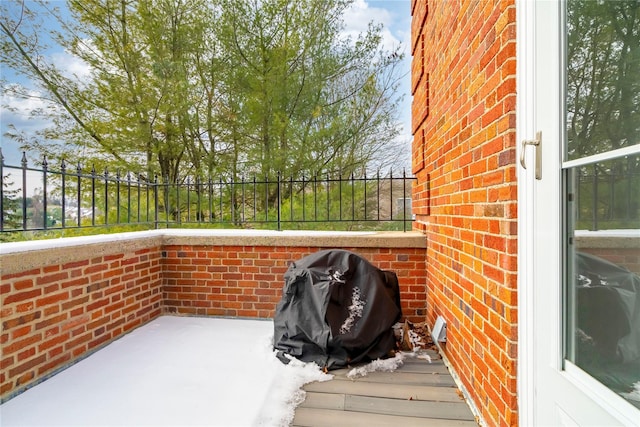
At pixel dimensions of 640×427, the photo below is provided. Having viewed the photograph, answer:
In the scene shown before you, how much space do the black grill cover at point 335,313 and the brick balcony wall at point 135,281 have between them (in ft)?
2.20

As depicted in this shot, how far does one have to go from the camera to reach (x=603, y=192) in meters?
0.92

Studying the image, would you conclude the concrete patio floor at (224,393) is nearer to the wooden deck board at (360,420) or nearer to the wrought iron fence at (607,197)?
the wooden deck board at (360,420)

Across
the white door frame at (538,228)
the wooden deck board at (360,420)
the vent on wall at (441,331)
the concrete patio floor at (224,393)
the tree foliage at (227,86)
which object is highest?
the tree foliage at (227,86)

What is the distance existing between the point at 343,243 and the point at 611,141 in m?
2.28

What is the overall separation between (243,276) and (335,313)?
1.32 meters

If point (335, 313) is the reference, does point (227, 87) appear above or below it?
above

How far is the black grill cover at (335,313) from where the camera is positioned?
219cm

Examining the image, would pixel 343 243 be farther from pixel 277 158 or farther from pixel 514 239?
pixel 277 158

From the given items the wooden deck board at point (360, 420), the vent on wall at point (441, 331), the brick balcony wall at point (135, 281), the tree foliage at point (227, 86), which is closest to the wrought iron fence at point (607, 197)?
the wooden deck board at point (360, 420)

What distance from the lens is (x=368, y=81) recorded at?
6449 mm

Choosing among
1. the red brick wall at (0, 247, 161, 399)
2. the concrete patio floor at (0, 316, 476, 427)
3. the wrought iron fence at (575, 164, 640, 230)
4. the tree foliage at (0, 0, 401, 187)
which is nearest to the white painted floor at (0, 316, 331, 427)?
the concrete patio floor at (0, 316, 476, 427)

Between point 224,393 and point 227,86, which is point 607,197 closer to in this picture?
point 224,393

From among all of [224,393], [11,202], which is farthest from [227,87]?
[224,393]

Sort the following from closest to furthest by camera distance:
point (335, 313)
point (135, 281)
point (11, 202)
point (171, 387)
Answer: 1. point (171, 387)
2. point (335, 313)
3. point (135, 281)
4. point (11, 202)
